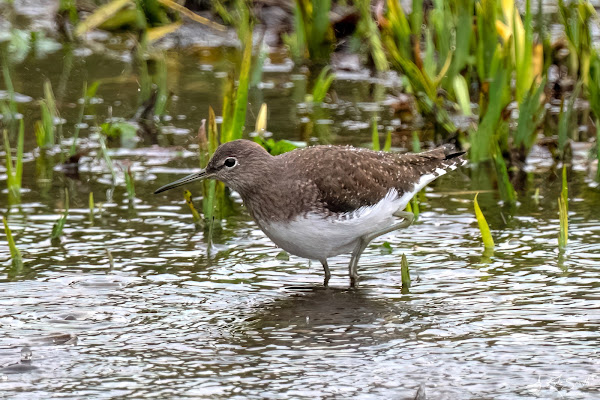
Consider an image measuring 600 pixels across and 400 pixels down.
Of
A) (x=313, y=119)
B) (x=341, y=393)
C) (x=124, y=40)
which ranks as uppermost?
(x=124, y=40)

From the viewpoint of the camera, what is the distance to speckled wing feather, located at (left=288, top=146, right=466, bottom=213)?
5.68 meters

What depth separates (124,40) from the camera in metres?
11.2

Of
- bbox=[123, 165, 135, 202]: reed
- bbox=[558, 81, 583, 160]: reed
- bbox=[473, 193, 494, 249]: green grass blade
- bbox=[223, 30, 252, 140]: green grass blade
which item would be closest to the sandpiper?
bbox=[473, 193, 494, 249]: green grass blade

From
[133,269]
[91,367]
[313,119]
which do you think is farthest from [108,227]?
[313,119]

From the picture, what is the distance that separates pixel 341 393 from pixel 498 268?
6.35ft

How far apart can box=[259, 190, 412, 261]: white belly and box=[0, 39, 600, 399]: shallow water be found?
0.83 feet

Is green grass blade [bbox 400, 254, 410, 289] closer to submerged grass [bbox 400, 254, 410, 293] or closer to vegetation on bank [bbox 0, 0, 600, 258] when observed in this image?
submerged grass [bbox 400, 254, 410, 293]

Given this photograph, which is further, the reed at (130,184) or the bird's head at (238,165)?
the reed at (130,184)

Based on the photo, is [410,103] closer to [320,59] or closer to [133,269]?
[320,59]

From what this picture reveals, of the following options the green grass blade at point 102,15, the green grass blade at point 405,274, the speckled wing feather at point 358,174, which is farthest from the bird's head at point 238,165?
the green grass blade at point 102,15

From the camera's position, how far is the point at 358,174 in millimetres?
5875

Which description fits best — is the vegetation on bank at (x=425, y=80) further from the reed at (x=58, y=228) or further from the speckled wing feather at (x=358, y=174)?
the speckled wing feather at (x=358, y=174)

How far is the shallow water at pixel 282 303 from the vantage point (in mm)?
4426

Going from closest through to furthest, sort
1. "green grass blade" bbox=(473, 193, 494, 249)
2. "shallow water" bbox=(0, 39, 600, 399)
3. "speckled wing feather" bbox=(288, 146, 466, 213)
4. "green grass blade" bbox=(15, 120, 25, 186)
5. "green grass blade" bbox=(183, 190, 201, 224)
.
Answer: "shallow water" bbox=(0, 39, 600, 399), "speckled wing feather" bbox=(288, 146, 466, 213), "green grass blade" bbox=(473, 193, 494, 249), "green grass blade" bbox=(183, 190, 201, 224), "green grass blade" bbox=(15, 120, 25, 186)
